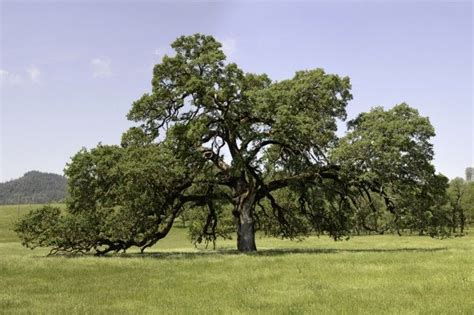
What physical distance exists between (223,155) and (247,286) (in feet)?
64.5

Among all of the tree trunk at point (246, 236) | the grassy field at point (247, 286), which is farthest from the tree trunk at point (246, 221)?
the grassy field at point (247, 286)

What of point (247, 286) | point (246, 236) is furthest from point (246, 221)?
point (247, 286)

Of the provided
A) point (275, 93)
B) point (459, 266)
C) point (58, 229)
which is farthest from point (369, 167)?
point (58, 229)

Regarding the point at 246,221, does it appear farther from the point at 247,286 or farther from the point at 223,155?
the point at 247,286

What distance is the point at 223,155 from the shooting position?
3725 centimetres

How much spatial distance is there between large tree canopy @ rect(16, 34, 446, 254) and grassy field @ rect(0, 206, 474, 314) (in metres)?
6.92

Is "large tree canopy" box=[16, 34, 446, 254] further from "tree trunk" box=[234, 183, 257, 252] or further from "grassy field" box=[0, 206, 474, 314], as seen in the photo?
"grassy field" box=[0, 206, 474, 314]

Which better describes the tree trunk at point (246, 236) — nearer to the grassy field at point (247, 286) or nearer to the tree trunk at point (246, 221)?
the tree trunk at point (246, 221)

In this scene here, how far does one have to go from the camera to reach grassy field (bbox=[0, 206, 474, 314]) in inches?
547

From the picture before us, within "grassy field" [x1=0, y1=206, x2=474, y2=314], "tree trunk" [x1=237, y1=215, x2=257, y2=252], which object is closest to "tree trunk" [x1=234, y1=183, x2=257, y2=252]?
"tree trunk" [x1=237, y1=215, x2=257, y2=252]

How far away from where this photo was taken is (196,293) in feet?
54.9

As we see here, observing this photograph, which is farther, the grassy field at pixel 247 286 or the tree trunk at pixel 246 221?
the tree trunk at pixel 246 221

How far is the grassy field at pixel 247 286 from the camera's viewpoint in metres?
13.9

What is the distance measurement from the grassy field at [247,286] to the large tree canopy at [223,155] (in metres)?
6.92
